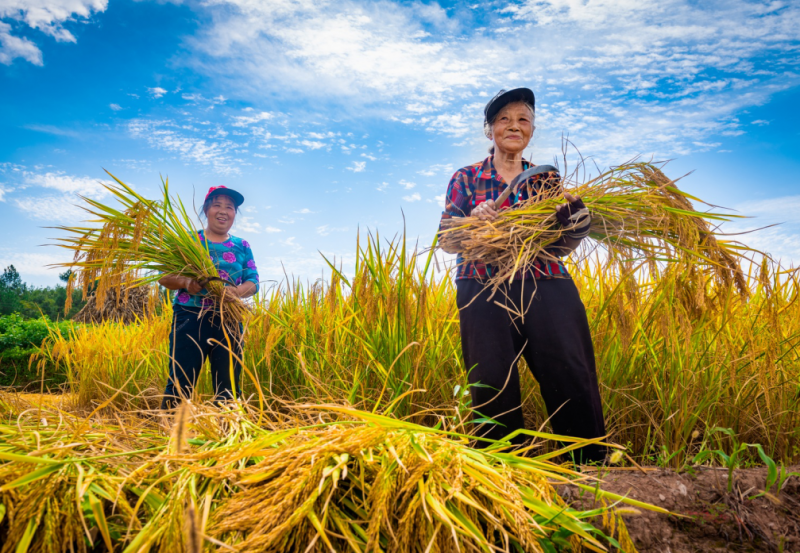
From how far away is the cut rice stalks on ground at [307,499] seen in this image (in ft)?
3.09

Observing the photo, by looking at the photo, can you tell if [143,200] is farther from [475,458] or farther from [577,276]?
[577,276]

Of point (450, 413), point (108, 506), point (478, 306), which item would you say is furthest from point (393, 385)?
point (108, 506)

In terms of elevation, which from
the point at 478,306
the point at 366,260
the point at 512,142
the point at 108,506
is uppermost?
the point at 512,142

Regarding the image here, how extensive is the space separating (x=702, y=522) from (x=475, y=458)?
2.88 ft

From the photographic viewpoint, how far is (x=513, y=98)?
232 centimetres

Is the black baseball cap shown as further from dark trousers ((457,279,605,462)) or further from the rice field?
dark trousers ((457,279,605,462))

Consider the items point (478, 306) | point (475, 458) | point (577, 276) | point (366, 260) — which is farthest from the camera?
point (577, 276)

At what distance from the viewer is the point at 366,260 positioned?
237 cm

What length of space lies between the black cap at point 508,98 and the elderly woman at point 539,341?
500 millimetres

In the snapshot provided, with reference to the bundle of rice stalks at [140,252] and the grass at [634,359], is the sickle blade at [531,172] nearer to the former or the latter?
the grass at [634,359]

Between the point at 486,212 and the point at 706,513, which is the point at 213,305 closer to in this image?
the point at 486,212

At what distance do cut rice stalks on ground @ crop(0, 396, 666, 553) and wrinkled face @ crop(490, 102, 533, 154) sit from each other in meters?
1.57

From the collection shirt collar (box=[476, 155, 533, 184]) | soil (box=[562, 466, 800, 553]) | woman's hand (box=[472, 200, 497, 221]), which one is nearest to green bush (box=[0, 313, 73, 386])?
Result: shirt collar (box=[476, 155, 533, 184])

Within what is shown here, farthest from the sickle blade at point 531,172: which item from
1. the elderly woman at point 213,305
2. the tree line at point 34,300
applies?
the tree line at point 34,300
